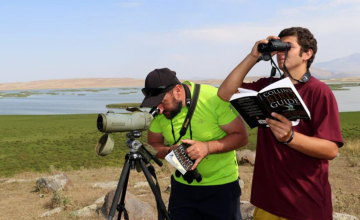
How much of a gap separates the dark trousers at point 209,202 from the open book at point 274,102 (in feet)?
2.97

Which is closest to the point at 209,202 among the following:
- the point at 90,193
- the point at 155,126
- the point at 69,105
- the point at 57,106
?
the point at 155,126

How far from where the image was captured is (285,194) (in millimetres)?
2572

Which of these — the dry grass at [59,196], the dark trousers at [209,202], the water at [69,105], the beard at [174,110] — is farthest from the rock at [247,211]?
the water at [69,105]

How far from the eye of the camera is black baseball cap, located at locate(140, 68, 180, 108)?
3020mm

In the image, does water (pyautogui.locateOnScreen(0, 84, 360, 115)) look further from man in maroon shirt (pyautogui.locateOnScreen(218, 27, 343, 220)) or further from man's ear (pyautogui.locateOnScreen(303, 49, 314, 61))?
man's ear (pyautogui.locateOnScreen(303, 49, 314, 61))

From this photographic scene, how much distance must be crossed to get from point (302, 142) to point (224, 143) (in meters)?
0.84

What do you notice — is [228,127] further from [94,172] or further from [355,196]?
[94,172]

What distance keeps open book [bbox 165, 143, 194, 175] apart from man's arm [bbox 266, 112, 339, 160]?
874 mm

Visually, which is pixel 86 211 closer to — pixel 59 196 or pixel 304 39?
pixel 59 196

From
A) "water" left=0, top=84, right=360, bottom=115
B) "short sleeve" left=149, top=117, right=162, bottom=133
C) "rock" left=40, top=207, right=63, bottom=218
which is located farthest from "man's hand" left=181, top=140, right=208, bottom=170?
"water" left=0, top=84, right=360, bottom=115

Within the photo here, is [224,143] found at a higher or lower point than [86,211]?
higher

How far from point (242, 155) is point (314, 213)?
10972 millimetres

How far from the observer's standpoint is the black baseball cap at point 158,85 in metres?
3.02

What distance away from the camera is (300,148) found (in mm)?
2314
